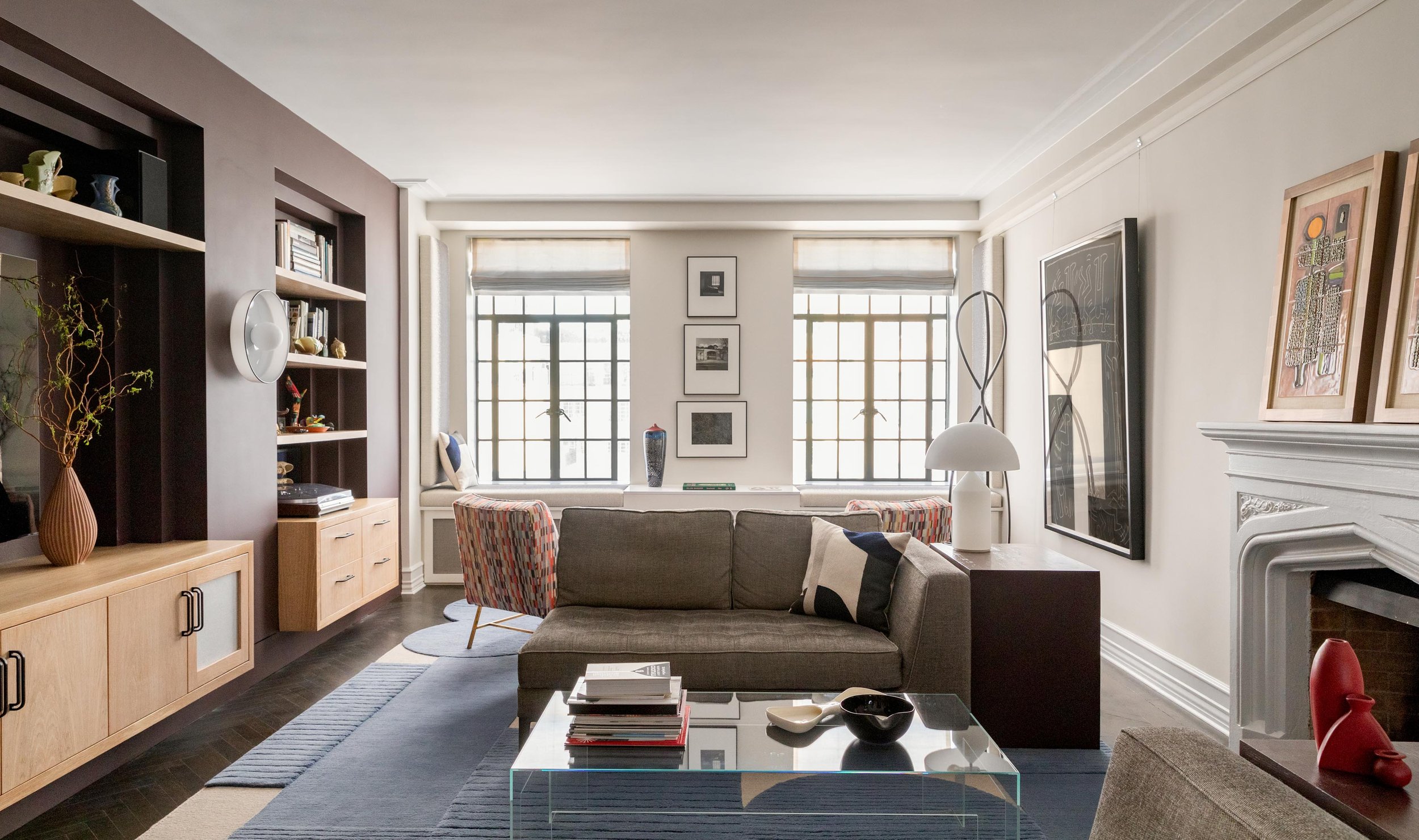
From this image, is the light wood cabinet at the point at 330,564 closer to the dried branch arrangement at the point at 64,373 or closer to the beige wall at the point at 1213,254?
the dried branch arrangement at the point at 64,373

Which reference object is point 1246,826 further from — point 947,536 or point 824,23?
point 947,536

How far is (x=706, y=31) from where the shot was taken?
10.7 feet

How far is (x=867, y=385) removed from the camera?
655 cm

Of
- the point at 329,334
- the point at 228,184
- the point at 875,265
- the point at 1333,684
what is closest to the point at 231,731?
the point at 228,184

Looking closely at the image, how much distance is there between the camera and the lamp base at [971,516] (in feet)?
11.3

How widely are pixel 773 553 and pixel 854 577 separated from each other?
429mm

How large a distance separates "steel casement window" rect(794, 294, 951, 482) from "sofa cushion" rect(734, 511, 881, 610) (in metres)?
2.95

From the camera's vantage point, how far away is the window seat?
586cm

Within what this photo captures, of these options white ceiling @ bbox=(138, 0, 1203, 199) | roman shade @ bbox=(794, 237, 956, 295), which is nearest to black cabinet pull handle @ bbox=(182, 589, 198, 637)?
white ceiling @ bbox=(138, 0, 1203, 199)

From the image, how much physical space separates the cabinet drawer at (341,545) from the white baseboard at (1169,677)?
3734 millimetres

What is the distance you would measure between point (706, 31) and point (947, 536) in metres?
2.66

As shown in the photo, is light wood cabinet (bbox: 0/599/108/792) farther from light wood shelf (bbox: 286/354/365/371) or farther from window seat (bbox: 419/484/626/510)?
window seat (bbox: 419/484/626/510)

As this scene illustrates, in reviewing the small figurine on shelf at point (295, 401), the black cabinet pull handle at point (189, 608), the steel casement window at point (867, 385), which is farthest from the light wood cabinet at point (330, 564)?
the steel casement window at point (867, 385)

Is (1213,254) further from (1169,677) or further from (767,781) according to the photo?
(767,781)
